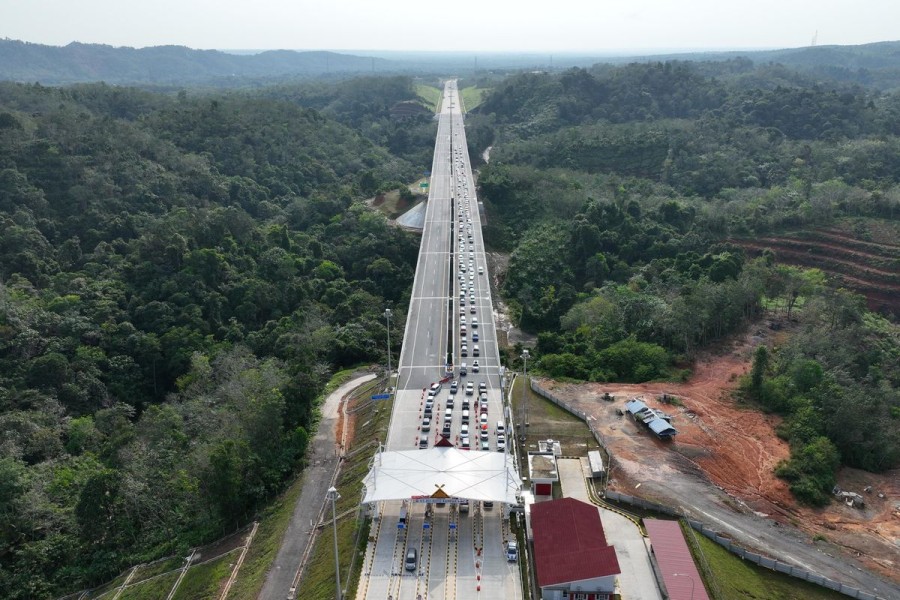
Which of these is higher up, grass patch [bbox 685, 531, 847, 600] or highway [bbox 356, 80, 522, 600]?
highway [bbox 356, 80, 522, 600]

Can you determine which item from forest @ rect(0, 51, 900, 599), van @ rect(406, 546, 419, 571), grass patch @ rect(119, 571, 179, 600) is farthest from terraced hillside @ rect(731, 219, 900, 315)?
grass patch @ rect(119, 571, 179, 600)

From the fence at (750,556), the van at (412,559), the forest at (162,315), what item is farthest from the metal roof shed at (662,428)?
the forest at (162,315)

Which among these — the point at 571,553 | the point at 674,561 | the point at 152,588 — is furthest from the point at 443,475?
the point at 152,588

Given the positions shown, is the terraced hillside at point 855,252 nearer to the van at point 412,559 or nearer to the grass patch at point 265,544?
the van at point 412,559

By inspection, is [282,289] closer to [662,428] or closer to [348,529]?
[348,529]

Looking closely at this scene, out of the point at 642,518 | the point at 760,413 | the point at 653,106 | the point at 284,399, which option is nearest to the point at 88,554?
the point at 284,399

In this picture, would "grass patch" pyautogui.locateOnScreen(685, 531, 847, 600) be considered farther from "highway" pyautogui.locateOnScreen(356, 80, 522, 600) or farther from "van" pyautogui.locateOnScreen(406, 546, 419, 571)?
"van" pyautogui.locateOnScreen(406, 546, 419, 571)

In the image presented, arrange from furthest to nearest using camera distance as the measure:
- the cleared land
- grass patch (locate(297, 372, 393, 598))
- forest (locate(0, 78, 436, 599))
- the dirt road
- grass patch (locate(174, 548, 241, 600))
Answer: forest (locate(0, 78, 436, 599)) < the cleared land < grass patch (locate(174, 548, 241, 600)) < the dirt road < grass patch (locate(297, 372, 393, 598))
